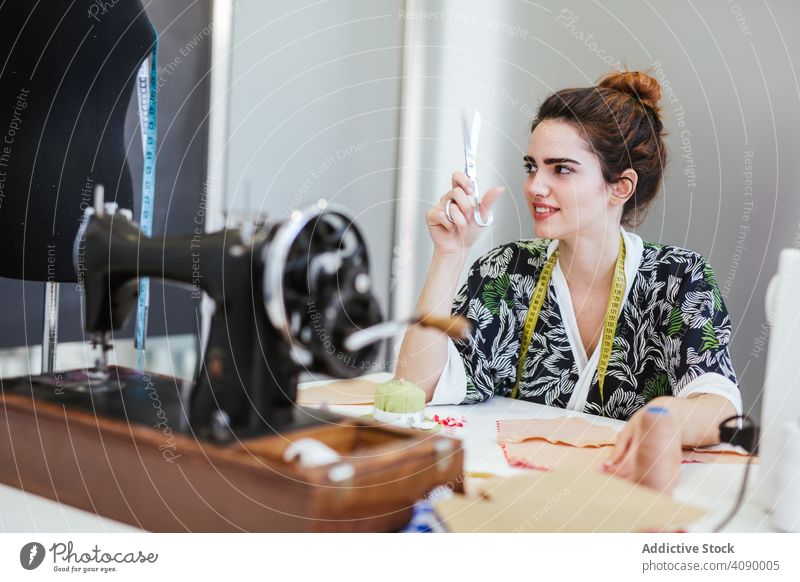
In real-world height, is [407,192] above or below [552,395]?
above

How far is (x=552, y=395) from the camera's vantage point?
87 centimetres

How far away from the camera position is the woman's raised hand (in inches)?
29.2

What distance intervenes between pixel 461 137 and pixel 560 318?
0.85 ft

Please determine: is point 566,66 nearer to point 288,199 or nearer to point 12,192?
point 288,199

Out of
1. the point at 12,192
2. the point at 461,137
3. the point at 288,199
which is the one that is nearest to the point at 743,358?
the point at 461,137

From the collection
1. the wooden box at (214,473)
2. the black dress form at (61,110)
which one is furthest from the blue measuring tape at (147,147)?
the wooden box at (214,473)

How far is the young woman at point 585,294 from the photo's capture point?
81 centimetres

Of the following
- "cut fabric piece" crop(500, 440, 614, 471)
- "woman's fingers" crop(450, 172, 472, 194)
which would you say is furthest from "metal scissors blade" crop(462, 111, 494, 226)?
"cut fabric piece" crop(500, 440, 614, 471)

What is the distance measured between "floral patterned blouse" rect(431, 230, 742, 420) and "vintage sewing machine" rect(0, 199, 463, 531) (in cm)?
33

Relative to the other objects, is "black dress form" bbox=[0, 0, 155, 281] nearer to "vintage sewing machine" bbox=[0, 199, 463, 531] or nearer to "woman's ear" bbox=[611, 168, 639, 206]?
"vintage sewing machine" bbox=[0, 199, 463, 531]

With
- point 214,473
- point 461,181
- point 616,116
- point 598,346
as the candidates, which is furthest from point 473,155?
point 214,473

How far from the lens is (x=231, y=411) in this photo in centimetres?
46

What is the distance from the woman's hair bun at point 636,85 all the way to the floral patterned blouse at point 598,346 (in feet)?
0.54
